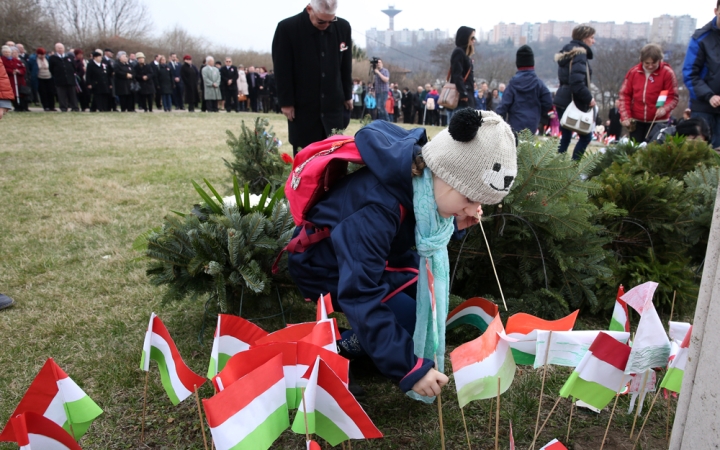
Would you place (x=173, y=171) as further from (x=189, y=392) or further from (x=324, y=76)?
(x=189, y=392)

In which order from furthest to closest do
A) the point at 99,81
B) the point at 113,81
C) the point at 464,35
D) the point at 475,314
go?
1. the point at 113,81
2. the point at 99,81
3. the point at 464,35
4. the point at 475,314

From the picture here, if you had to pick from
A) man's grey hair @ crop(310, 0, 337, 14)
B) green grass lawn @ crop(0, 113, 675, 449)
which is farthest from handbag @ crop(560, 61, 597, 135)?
green grass lawn @ crop(0, 113, 675, 449)

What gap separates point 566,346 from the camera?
1717 millimetres

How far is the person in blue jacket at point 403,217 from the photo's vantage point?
1737 millimetres

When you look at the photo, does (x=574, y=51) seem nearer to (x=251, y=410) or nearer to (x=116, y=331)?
(x=116, y=331)

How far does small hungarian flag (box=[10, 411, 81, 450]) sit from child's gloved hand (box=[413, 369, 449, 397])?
3.32 feet

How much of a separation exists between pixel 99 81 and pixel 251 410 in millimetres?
16681

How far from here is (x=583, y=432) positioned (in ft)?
6.89

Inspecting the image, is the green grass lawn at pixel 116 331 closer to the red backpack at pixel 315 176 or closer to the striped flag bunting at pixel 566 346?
the striped flag bunting at pixel 566 346

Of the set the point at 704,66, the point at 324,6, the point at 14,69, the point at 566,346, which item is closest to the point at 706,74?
the point at 704,66

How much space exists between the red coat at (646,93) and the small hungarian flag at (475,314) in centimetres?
506

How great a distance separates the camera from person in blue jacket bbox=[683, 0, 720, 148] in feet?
16.4

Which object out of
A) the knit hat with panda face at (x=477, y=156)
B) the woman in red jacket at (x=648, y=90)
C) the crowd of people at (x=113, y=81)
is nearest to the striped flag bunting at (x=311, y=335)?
the knit hat with panda face at (x=477, y=156)

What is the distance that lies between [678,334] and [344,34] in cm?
362
